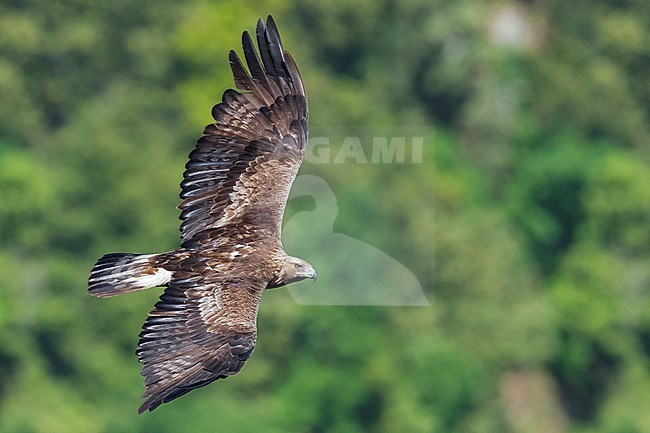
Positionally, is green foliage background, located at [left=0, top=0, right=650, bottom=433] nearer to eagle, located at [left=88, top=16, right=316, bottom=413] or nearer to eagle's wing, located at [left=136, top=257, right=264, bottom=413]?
eagle, located at [left=88, top=16, right=316, bottom=413]

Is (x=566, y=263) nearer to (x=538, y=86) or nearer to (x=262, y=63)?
(x=538, y=86)

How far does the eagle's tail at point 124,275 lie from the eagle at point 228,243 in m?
0.01

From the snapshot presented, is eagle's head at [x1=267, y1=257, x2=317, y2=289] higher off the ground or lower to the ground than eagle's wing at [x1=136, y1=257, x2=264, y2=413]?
higher

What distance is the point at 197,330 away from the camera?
72.4 feet

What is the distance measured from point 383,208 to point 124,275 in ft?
142

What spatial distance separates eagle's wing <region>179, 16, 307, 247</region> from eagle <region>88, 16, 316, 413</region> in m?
0.01

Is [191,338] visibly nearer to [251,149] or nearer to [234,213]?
[234,213]

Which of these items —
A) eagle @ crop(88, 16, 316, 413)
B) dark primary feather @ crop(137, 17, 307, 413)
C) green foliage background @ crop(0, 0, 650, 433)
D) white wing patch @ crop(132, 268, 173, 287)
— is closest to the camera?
eagle @ crop(88, 16, 316, 413)

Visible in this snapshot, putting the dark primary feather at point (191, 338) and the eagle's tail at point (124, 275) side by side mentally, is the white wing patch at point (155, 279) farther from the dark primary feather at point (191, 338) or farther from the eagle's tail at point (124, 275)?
the dark primary feather at point (191, 338)

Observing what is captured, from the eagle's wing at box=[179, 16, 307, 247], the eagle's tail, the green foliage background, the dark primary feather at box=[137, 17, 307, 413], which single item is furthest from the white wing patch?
the green foliage background

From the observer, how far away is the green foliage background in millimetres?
62938

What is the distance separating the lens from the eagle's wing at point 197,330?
70.5 ft

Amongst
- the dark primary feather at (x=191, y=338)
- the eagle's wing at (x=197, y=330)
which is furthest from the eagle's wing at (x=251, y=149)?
the dark primary feather at (x=191, y=338)

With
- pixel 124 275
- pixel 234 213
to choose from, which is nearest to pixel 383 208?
pixel 234 213
